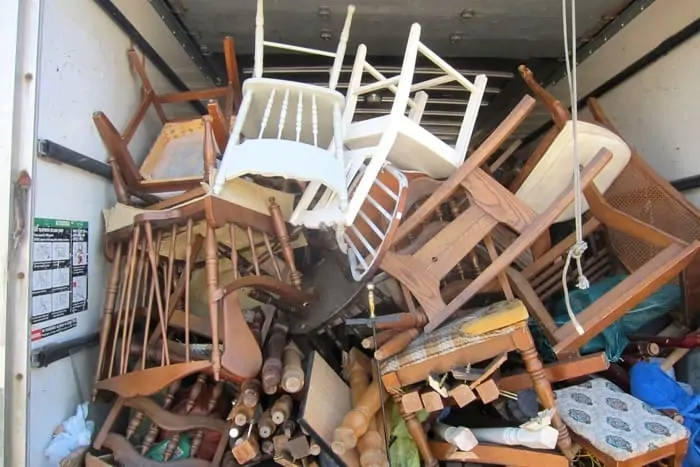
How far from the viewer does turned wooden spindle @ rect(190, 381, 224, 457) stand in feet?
5.46

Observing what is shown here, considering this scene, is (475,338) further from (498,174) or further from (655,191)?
(498,174)

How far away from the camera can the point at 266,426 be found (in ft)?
5.06

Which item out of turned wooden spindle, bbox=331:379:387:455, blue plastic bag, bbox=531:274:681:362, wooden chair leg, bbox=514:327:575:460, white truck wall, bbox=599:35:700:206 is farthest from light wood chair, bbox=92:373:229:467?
white truck wall, bbox=599:35:700:206

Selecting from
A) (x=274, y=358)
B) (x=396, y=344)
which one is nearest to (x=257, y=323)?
(x=274, y=358)

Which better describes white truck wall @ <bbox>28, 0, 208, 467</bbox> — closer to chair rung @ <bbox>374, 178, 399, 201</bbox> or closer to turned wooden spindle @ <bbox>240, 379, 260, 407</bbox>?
turned wooden spindle @ <bbox>240, 379, 260, 407</bbox>

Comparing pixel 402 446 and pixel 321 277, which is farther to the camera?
pixel 321 277

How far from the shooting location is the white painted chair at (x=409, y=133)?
162 cm

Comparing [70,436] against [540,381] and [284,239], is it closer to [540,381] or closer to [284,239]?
[284,239]

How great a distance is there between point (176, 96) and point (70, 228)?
88 centimetres

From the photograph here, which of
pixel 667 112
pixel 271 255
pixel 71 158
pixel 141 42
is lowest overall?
pixel 271 255

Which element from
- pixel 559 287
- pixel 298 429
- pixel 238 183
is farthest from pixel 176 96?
pixel 559 287

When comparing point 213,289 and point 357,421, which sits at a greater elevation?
point 213,289

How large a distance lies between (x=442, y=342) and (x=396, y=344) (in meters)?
0.13

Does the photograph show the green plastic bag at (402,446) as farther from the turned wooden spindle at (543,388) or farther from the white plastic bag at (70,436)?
the white plastic bag at (70,436)
